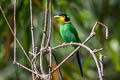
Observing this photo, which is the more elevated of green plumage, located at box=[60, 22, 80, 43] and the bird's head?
the bird's head

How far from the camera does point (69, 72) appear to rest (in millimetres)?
2814

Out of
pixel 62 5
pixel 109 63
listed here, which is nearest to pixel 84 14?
pixel 109 63

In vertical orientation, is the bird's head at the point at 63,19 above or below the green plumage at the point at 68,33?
above

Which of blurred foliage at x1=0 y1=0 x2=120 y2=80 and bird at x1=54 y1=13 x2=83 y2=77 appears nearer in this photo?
blurred foliage at x1=0 y1=0 x2=120 y2=80

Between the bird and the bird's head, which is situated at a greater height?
the bird's head

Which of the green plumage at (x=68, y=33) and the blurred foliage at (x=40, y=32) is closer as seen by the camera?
the blurred foliage at (x=40, y=32)

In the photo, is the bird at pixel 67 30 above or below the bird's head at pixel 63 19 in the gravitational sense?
below

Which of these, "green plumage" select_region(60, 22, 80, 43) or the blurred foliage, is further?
"green plumage" select_region(60, 22, 80, 43)

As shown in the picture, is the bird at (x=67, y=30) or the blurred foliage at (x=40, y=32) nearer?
the blurred foliage at (x=40, y=32)

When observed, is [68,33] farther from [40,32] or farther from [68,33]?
[40,32]

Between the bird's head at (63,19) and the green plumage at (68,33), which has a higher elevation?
the bird's head at (63,19)

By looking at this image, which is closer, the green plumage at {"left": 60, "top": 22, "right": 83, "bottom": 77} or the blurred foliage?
the blurred foliage

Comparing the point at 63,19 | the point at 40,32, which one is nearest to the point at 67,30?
the point at 63,19

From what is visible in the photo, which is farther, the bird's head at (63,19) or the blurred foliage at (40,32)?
the bird's head at (63,19)
